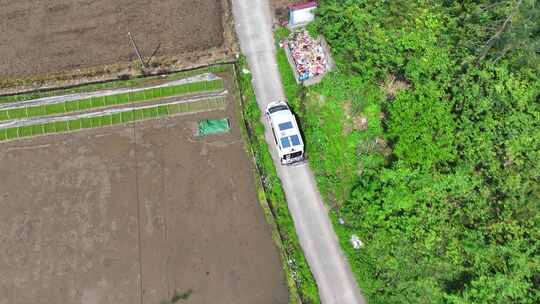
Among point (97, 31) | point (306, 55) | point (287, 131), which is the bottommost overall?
point (287, 131)

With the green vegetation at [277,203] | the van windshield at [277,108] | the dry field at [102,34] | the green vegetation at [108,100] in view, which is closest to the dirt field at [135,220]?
the green vegetation at [277,203]

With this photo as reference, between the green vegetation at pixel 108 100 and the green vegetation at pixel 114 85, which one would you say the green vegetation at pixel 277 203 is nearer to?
the green vegetation at pixel 114 85

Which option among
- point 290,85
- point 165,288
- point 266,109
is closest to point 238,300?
point 165,288

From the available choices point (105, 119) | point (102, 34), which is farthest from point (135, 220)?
→ point (102, 34)

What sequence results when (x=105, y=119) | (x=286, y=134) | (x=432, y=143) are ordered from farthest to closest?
(x=105, y=119) < (x=286, y=134) < (x=432, y=143)

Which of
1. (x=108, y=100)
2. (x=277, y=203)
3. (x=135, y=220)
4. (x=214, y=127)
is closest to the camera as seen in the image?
(x=277, y=203)

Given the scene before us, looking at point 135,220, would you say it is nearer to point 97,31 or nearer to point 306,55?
point 97,31

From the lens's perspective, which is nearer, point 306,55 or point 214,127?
point 214,127

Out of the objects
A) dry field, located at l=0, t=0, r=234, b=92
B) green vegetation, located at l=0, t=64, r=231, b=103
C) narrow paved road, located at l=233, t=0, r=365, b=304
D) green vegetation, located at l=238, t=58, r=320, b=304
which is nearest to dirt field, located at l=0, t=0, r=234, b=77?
dry field, located at l=0, t=0, r=234, b=92
